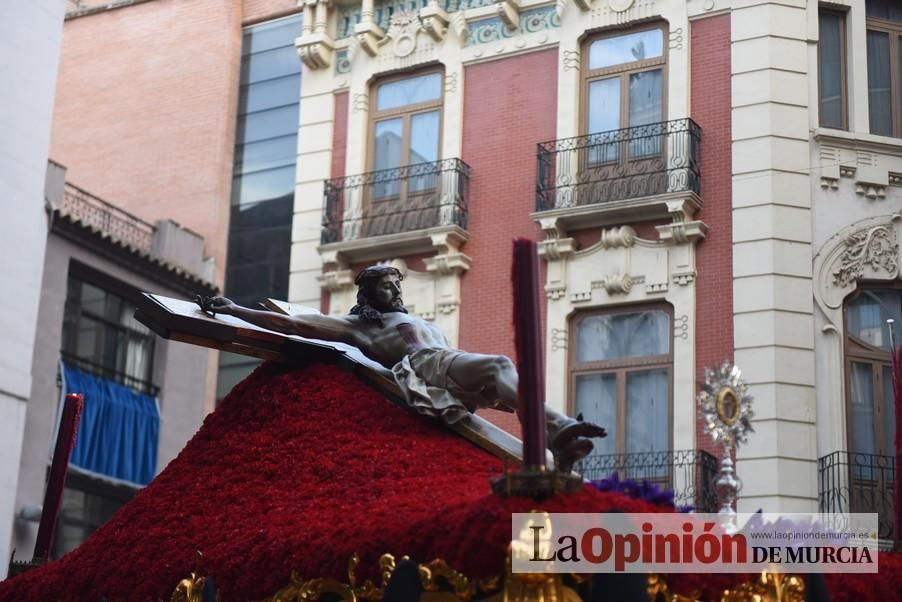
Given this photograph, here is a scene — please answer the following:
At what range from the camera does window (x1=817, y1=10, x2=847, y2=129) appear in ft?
71.7

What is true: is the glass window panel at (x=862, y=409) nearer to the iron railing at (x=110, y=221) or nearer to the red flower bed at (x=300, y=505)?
the red flower bed at (x=300, y=505)

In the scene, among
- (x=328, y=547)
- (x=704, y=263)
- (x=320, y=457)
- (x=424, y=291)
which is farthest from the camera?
(x=424, y=291)

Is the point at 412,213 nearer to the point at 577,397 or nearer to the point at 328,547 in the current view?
the point at 577,397

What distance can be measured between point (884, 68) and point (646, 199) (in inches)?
163

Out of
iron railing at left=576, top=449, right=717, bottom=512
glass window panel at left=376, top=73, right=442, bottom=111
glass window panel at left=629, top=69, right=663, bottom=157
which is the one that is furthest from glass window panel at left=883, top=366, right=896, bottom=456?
glass window panel at left=376, top=73, right=442, bottom=111

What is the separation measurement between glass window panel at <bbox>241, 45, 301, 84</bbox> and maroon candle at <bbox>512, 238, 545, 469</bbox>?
21809 millimetres

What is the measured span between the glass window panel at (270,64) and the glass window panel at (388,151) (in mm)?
4443

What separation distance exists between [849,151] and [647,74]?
10.2 feet

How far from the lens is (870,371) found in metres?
20.8

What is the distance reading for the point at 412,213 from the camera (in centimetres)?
2302

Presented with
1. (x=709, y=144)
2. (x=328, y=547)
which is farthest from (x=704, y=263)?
(x=328, y=547)

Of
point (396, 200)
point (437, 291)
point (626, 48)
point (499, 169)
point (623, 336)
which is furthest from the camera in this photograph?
point (396, 200)

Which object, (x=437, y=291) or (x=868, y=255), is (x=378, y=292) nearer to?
(x=868, y=255)

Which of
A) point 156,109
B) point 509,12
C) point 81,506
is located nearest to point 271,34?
point 156,109
